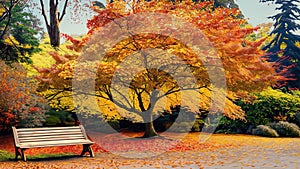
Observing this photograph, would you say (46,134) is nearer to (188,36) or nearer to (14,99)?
(14,99)

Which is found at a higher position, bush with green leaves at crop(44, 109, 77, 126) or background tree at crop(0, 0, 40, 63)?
background tree at crop(0, 0, 40, 63)

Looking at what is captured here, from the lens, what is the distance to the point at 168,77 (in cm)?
1059

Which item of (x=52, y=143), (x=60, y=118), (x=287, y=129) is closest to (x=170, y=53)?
(x=52, y=143)

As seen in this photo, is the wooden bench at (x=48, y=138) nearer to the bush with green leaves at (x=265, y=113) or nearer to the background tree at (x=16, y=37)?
the bush with green leaves at (x=265, y=113)

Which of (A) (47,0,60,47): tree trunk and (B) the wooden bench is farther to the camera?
(A) (47,0,60,47): tree trunk

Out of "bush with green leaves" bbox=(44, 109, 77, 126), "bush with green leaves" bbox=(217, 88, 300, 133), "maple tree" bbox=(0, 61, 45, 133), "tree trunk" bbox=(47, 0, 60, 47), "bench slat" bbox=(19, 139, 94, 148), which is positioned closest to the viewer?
"bench slat" bbox=(19, 139, 94, 148)

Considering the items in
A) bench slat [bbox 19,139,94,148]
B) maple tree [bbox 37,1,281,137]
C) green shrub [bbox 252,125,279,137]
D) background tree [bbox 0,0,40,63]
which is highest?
background tree [bbox 0,0,40,63]

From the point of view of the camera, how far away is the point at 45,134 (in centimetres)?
909

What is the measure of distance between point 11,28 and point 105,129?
1032cm

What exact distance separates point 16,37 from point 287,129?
48.7ft

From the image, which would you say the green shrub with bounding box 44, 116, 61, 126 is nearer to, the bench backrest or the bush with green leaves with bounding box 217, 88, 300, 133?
the bench backrest

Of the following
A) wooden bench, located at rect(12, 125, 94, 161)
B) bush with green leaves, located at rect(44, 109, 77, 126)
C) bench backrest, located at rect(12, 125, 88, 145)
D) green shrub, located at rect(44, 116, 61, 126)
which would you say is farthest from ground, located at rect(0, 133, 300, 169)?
bush with green leaves, located at rect(44, 109, 77, 126)

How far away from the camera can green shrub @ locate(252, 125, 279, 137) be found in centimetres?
1434

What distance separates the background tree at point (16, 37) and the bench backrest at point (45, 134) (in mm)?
10508
